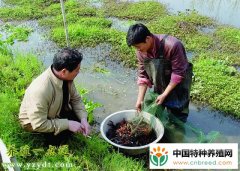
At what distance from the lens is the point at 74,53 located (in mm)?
3543

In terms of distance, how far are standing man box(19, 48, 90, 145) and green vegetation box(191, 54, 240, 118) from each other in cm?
266

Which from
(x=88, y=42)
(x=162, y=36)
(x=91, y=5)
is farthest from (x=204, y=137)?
(x=91, y=5)

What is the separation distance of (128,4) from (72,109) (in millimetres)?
6293

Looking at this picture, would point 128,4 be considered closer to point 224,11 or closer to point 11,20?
point 224,11

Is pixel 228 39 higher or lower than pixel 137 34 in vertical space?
lower

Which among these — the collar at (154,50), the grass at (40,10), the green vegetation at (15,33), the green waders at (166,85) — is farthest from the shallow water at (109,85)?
the collar at (154,50)

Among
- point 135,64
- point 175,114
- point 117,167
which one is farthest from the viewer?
point 135,64

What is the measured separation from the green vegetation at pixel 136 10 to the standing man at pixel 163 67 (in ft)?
15.1

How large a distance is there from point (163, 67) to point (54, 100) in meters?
1.56

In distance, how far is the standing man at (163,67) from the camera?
3.99 meters

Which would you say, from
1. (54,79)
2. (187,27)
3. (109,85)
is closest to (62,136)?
(54,79)

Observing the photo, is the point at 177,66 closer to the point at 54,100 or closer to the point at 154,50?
the point at 154,50

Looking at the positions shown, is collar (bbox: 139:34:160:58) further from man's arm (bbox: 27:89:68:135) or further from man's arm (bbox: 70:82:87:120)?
man's arm (bbox: 27:89:68:135)

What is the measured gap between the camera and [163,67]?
14.7 feet
